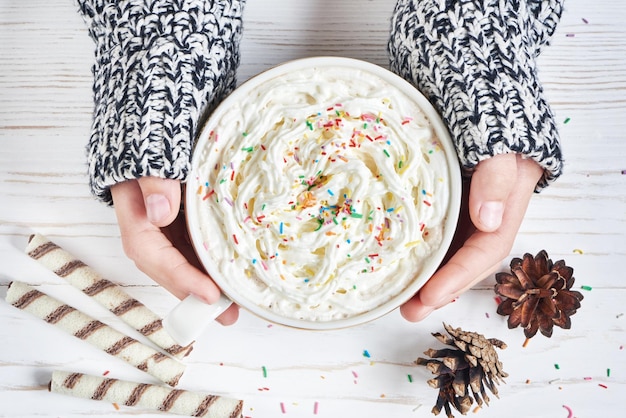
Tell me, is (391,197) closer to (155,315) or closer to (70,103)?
(155,315)

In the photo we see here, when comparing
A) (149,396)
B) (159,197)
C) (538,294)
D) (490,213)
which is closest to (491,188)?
(490,213)

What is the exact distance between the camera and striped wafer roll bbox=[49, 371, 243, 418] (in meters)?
0.97

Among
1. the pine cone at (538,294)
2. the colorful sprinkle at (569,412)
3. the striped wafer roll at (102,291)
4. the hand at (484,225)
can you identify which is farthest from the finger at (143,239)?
the colorful sprinkle at (569,412)

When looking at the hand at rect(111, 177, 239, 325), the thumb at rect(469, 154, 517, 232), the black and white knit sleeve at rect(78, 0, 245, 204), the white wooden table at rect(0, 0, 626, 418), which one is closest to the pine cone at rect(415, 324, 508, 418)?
the white wooden table at rect(0, 0, 626, 418)

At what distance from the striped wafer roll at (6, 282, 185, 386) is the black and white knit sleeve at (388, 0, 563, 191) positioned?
572mm

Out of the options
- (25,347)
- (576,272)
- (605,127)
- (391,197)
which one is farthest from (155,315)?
(605,127)

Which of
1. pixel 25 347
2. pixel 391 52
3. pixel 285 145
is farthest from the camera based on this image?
pixel 25 347

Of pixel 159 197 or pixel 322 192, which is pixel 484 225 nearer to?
pixel 322 192

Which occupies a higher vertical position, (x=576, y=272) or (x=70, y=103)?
(x=70, y=103)

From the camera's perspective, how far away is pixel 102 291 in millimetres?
985

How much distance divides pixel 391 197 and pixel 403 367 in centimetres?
37

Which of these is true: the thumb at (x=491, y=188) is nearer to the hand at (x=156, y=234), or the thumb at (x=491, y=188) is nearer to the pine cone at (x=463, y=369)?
the pine cone at (x=463, y=369)

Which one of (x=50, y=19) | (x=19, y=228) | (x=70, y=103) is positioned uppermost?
(x=50, y=19)

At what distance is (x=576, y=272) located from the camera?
1.01 meters
